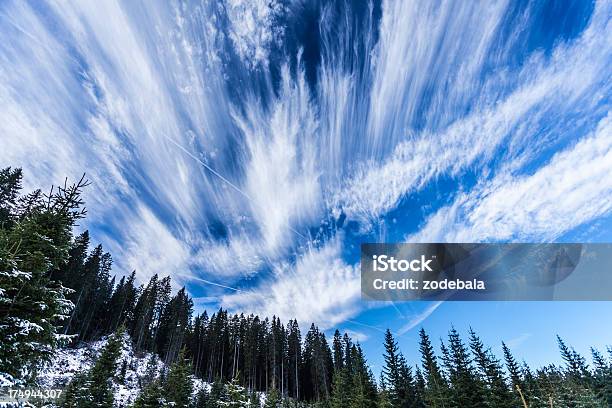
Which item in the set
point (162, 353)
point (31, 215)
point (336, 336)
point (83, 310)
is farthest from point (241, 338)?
point (31, 215)

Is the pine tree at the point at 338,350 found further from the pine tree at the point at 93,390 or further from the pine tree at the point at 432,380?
the pine tree at the point at 93,390

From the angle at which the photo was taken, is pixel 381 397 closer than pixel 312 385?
Yes

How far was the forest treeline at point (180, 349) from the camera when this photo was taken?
12586 millimetres

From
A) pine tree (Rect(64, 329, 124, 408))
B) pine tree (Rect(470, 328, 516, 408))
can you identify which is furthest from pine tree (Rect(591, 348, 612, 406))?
pine tree (Rect(64, 329, 124, 408))

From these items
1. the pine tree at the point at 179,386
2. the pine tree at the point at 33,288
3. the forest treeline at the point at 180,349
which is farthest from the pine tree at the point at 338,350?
the pine tree at the point at 33,288

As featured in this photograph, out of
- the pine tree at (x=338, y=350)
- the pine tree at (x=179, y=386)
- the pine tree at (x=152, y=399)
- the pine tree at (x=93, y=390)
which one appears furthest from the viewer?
the pine tree at (x=338, y=350)

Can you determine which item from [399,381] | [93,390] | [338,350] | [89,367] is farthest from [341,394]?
[338,350]

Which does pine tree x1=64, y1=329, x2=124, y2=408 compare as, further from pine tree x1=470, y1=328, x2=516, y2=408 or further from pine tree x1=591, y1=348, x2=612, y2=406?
pine tree x1=591, y1=348, x2=612, y2=406

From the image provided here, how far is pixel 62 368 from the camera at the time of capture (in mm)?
41469

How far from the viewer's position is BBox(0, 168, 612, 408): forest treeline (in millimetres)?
12586

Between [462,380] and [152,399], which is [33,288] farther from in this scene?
[462,380]

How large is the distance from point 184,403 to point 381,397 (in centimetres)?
2130

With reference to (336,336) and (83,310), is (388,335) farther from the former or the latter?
(83,310)

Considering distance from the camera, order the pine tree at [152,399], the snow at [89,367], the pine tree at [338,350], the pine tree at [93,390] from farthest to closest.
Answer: the pine tree at [338,350]
the snow at [89,367]
the pine tree at [152,399]
the pine tree at [93,390]
